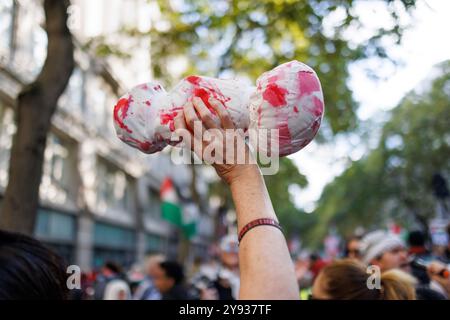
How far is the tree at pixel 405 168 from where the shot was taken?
827 inches

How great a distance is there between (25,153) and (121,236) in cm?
1770

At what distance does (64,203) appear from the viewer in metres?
16.2

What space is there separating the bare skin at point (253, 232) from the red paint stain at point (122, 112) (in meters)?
0.26

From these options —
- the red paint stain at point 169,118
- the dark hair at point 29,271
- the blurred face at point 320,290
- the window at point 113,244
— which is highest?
the window at point 113,244

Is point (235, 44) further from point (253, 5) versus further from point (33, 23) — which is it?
point (33, 23)

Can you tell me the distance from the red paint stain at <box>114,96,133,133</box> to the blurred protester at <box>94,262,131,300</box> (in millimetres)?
3627

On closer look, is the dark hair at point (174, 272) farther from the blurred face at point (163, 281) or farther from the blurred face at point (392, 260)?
the blurred face at point (392, 260)

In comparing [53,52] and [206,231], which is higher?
[206,231]

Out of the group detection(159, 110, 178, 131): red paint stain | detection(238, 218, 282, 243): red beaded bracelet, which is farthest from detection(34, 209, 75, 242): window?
detection(238, 218, 282, 243): red beaded bracelet

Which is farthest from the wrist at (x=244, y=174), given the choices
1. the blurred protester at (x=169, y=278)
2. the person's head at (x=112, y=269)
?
the person's head at (x=112, y=269)

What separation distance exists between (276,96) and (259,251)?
0.44 metres

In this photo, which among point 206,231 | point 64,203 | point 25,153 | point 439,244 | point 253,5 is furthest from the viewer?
point 206,231
